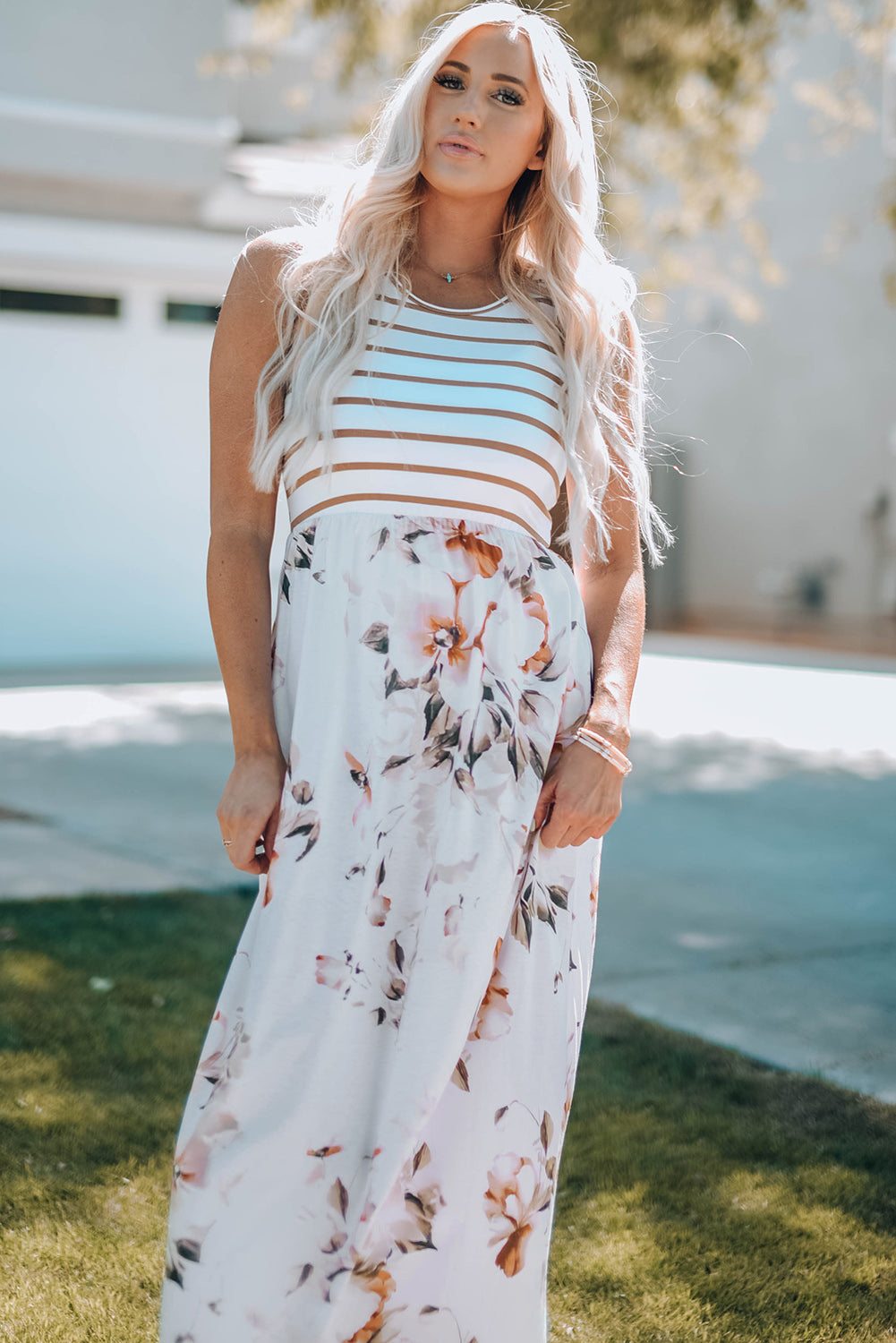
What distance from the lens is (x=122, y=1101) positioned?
3562 mm

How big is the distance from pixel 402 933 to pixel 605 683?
48 cm

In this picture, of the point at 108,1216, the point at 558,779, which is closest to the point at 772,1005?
the point at 108,1216

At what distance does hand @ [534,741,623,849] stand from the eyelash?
3.07 feet

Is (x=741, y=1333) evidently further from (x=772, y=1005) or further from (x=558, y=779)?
(x=772, y=1005)

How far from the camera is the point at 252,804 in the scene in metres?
2.02

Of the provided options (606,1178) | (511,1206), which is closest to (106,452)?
(606,1178)

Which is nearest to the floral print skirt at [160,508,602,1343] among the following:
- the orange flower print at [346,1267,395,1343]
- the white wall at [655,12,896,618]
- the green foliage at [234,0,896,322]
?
the orange flower print at [346,1267,395,1343]

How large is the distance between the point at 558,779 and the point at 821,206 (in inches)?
679

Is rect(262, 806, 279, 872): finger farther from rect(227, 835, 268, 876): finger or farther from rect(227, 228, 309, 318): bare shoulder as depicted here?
rect(227, 228, 309, 318): bare shoulder

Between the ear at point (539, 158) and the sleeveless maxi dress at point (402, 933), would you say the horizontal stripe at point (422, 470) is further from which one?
the ear at point (539, 158)

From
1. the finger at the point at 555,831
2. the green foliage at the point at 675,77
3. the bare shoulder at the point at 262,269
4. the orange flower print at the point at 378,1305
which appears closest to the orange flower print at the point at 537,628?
the finger at the point at 555,831

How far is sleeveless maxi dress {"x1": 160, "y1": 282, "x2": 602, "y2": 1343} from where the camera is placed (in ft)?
6.35

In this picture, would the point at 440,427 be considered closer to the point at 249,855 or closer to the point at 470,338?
the point at 470,338

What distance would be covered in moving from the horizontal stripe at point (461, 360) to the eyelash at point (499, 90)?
379 mm
